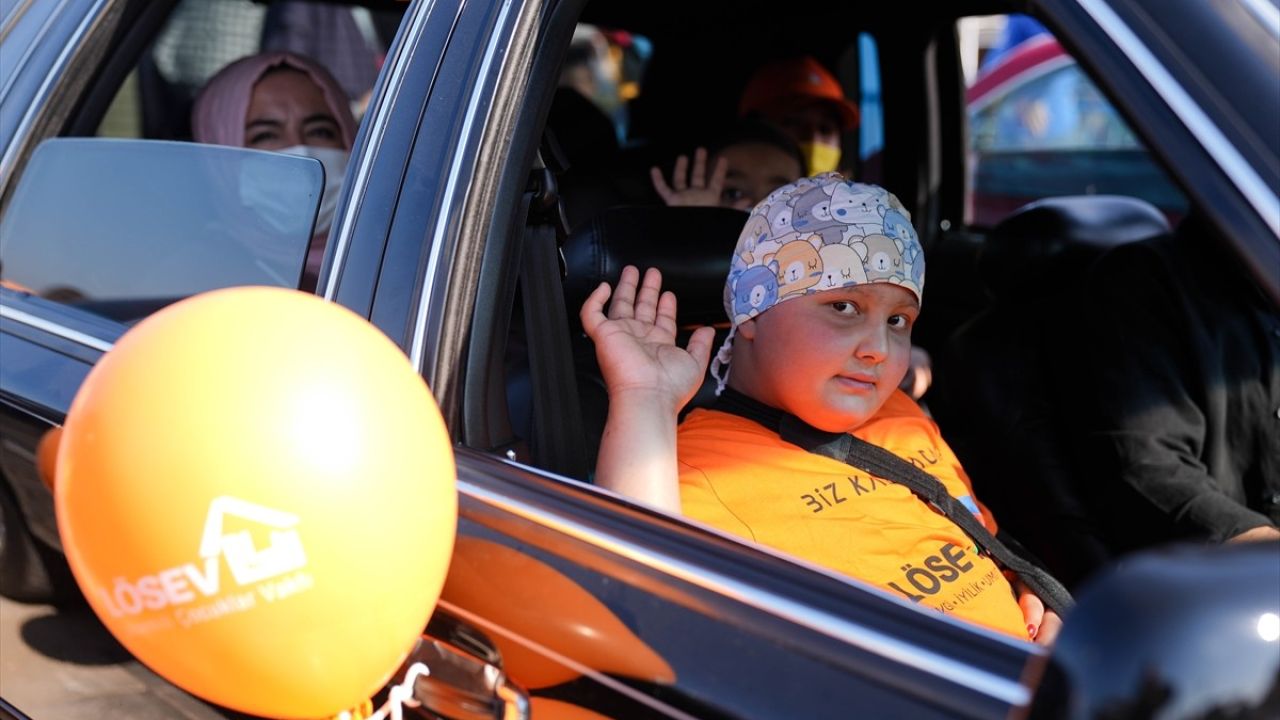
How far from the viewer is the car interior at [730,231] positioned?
70.8 inches

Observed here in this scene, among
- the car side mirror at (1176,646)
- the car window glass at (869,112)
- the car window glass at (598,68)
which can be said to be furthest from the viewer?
the car window glass at (598,68)

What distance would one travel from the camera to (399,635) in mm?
1208

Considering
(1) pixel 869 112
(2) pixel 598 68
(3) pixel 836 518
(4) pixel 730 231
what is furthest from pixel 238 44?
(3) pixel 836 518

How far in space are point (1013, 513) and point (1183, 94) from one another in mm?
1649

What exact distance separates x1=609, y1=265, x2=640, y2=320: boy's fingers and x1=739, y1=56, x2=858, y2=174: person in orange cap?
5.32 ft

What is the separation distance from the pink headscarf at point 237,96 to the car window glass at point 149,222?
40.8 inches

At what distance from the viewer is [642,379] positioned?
1869mm

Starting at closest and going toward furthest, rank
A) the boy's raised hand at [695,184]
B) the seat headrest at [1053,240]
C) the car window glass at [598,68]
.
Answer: the seat headrest at [1053,240] → the boy's raised hand at [695,184] → the car window glass at [598,68]

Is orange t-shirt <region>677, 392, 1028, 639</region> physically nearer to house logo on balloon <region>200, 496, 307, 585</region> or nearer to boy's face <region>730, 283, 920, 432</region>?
boy's face <region>730, 283, 920, 432</region>

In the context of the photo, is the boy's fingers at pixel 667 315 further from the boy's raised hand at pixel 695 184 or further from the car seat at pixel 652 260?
the boy's raised hand at pixel 695 184

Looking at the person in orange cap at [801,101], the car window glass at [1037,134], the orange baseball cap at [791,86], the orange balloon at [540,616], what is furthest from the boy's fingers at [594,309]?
the car window glass at [1037,134]

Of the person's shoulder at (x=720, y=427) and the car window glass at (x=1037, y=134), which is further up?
the car window glass at (x=1037, y=134)

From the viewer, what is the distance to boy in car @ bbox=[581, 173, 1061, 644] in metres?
1.79

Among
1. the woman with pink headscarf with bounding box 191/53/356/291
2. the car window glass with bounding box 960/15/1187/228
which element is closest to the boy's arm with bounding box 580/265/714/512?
the woman with pink headscarf with bounding box 191/53/356/291
